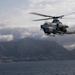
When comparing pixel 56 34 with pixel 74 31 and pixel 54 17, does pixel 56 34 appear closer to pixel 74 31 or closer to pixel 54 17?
pixel 54 17

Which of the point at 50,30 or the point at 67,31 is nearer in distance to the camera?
the point at 50,30

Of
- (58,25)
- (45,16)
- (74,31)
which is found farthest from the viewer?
(74,31)

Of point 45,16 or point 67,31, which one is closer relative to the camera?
point 45,16

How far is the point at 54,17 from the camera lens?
76.2 metres

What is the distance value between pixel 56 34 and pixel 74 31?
1258 centimetres

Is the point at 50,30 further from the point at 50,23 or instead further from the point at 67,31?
the point at 67,31

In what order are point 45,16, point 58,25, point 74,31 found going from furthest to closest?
point 74,31 → point 58,25 → point 45,16

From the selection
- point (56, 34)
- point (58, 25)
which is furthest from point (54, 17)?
point (56, 34)

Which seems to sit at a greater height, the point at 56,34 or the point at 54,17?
the point at 54,17

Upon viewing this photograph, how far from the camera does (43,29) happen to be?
2857 inches

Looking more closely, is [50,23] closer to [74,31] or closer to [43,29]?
[43,29]

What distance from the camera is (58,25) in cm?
7550

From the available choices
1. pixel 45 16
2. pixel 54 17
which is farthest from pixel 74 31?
pixel 45 16

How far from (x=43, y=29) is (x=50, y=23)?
3146 millimetres
